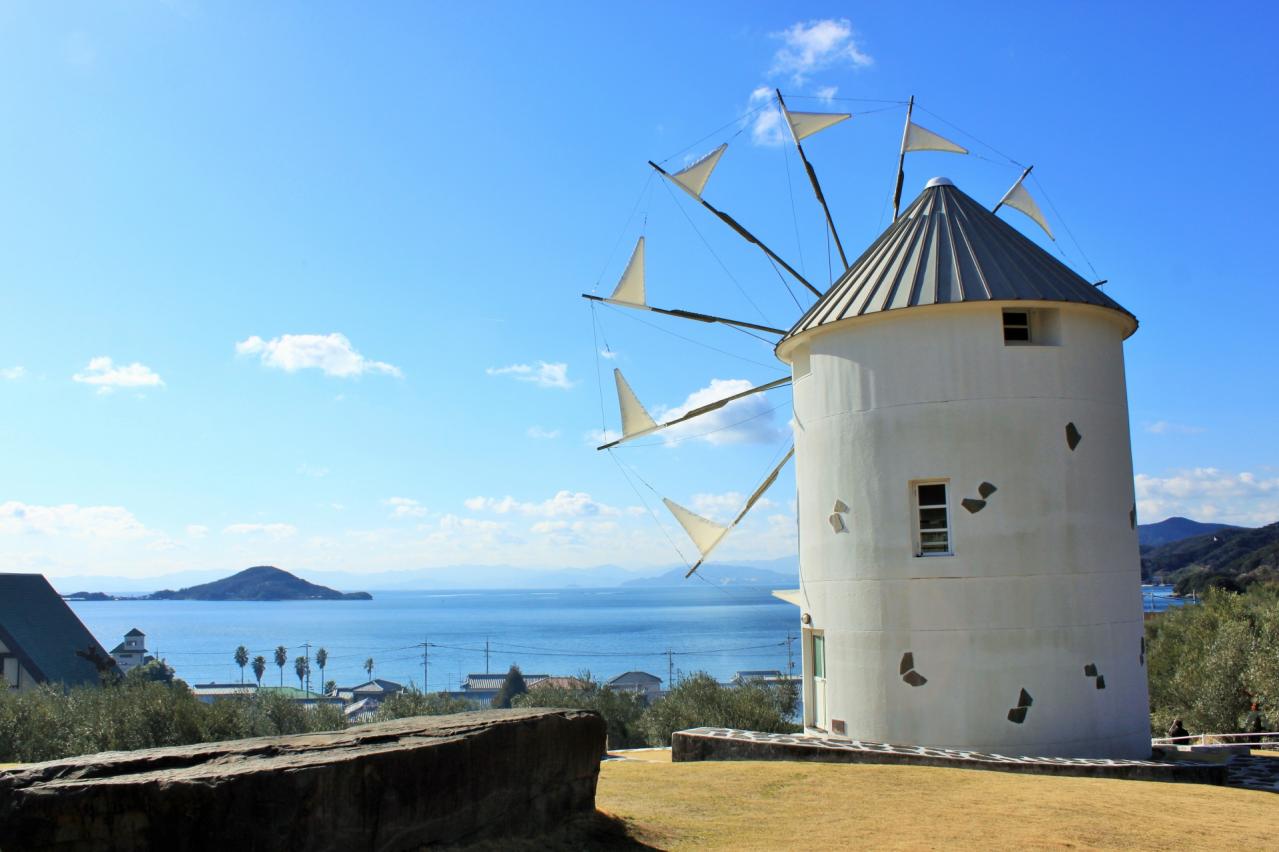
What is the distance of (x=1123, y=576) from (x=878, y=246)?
21.9ft

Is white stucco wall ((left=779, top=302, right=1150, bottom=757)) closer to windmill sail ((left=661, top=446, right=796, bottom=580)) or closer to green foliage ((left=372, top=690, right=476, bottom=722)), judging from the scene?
windmill sail ((left=661, top=446, right=796, bottom=580))

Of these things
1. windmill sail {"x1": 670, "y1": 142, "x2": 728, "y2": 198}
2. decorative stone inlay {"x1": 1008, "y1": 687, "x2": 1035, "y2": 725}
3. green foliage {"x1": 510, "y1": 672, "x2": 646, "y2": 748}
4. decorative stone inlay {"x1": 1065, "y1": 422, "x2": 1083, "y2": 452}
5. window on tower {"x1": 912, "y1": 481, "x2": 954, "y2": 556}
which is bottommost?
green foliage {"x1": 510, "y1": 672, "x2": 646, "y2": 748}

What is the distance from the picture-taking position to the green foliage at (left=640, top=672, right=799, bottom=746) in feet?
103

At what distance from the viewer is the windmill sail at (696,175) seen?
2111cm

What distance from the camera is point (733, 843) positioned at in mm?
8430

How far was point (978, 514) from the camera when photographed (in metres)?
15.0

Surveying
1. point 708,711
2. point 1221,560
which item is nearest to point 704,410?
point 708,711

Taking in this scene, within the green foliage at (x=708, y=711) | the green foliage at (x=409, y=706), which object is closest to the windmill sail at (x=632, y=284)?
the green foliage at (x=708, y=711)

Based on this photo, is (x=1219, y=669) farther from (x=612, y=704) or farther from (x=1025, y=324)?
(x=612, y=704)

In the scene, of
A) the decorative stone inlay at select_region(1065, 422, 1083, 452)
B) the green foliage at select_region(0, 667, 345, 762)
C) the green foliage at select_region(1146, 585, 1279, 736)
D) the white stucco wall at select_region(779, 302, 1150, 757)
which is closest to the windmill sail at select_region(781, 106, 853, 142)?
the white stucco wall at select_region(779, 302, 1150, 757)

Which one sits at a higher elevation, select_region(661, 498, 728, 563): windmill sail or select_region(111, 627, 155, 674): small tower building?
select_region(661, 498, 728, 563): windmill sail

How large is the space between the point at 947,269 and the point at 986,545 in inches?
170

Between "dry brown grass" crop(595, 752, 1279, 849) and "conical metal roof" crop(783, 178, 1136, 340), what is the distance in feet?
22.6

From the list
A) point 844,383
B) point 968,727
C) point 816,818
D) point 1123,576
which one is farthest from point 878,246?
point 816,818
